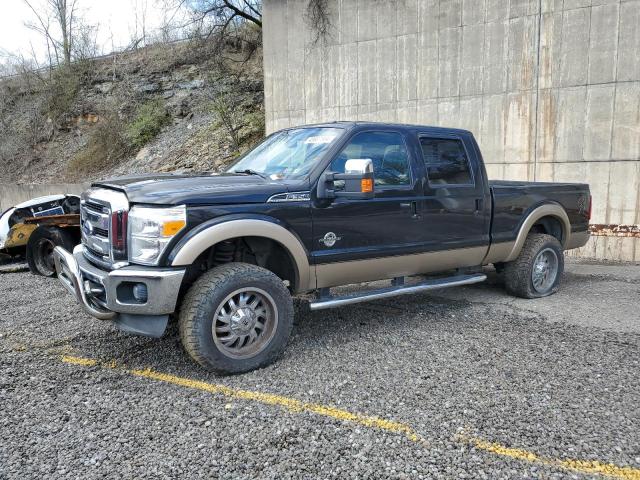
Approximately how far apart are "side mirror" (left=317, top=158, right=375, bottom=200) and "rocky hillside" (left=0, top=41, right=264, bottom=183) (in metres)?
12.0

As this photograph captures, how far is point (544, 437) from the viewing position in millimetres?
3105

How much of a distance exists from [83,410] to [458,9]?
31.5ft

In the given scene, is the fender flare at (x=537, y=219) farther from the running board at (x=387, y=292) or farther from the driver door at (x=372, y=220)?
the driver door at (x=372, y=220)

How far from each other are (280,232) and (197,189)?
720 mm

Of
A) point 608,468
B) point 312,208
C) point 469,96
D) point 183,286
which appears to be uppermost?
point 469,96

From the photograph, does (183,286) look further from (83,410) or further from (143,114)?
(143,114)

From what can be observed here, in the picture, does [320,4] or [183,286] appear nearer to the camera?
[183,286]

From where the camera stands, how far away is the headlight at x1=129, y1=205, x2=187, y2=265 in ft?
12.5

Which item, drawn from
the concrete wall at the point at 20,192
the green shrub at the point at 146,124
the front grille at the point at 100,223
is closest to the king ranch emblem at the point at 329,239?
the front grille at the point at 100,223

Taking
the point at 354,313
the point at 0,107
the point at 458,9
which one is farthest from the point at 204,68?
the point at 354,313

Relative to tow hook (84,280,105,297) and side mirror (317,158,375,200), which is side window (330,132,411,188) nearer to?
side mirror (317,158,375,200)

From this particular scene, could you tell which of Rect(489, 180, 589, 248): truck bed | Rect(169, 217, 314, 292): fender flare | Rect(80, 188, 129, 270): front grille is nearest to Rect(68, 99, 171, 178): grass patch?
Rect(80, 188, 129, 270): front grille

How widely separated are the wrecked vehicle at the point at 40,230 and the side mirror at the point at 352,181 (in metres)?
5.16

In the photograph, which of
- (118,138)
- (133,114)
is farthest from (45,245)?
(133,114)
